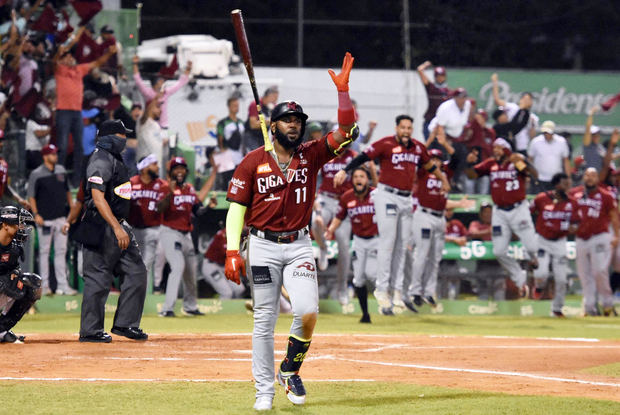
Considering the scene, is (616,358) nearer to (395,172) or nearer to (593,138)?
(395,172)

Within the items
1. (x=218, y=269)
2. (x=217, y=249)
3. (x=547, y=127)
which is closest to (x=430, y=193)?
(x=217, y=249)

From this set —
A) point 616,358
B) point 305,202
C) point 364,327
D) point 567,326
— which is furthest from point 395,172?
point 305,202

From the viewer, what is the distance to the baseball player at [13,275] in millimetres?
10031

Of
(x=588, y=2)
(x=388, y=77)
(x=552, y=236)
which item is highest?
(x=588, y=2)

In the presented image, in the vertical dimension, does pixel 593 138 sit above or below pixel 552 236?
above

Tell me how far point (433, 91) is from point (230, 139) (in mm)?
4483

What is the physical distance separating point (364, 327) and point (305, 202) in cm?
707

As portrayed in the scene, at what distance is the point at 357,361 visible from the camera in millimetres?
9703

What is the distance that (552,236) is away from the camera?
57.0ft

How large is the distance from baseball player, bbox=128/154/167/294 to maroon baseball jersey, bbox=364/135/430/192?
11.1 ft

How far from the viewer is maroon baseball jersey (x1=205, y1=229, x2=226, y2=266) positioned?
1752cm

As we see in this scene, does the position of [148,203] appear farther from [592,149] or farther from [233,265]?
[592,149]

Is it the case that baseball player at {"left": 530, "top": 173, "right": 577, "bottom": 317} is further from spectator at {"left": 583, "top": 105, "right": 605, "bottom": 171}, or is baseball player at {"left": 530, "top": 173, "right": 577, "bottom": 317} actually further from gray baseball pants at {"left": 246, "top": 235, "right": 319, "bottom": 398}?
gray baseball pants at {"left": 246, "top": 235, "right": 319, "bottom": 398}

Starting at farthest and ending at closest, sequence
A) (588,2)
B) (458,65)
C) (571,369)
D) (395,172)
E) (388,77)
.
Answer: (588,2)
(458,65)
(388,77)
(395,172)
(571,369)
